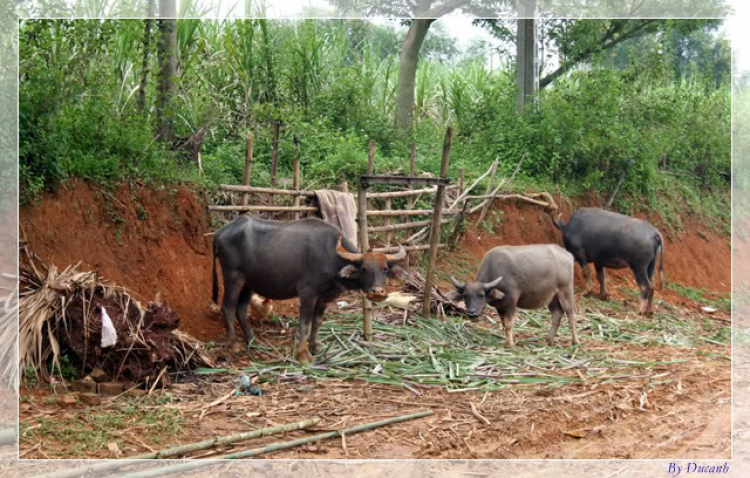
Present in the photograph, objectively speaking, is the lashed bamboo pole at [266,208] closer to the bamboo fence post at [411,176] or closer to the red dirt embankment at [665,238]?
the bamboo fence post at [411,176]

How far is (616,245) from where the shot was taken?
10070mm

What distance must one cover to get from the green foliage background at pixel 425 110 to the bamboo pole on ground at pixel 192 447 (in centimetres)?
412

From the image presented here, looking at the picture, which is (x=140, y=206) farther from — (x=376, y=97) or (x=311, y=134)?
(x=376, y=97)

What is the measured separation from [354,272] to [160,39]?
4.05 meters

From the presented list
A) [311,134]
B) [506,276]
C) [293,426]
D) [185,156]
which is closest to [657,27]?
[311,134]

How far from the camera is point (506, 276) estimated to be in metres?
7.29

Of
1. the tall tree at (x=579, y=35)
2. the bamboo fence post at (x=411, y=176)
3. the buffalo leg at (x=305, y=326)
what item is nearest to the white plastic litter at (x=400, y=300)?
the bamboo fence post at (x=411, y=176)

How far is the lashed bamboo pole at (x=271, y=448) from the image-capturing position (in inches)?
138

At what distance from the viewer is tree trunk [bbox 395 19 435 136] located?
39.9 feet

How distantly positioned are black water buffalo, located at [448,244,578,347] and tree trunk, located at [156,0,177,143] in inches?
161

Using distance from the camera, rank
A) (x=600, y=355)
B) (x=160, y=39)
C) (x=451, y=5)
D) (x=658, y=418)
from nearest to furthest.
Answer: (x=451, y=5) → (x=658, y=418) → (x=600, y=355) → (x=160, y=39)

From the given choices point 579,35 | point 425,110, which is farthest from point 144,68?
point 579,35

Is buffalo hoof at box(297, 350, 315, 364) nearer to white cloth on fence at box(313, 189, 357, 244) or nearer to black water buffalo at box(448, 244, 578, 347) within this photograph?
black water buffalo at box(448, 244, 578, 347)

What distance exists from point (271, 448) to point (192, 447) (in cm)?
44
